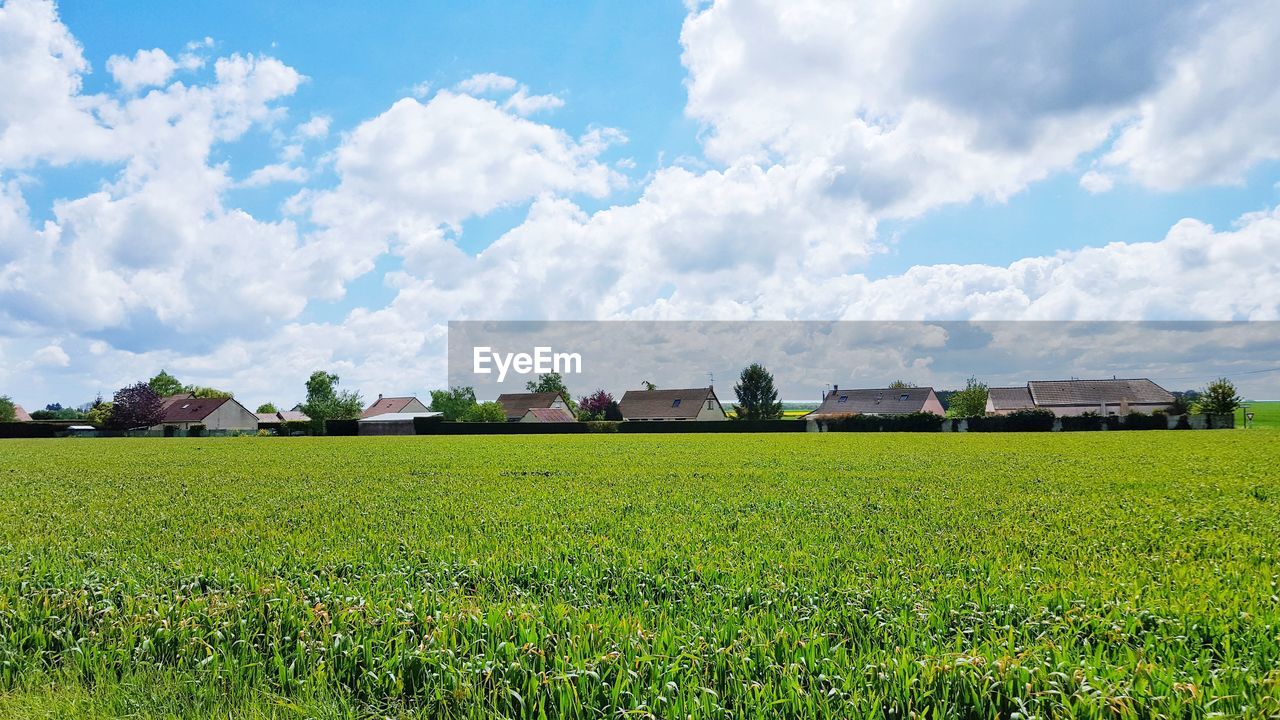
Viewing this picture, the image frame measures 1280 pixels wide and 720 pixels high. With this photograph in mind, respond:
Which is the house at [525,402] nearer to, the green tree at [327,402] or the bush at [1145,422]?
the green tree at [327,402]

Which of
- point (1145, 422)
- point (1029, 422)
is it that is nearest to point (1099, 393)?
point (1145, 422)

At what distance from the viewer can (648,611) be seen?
12.1 feet

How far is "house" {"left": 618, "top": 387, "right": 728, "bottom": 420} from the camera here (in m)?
81.1

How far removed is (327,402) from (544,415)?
36380 mm

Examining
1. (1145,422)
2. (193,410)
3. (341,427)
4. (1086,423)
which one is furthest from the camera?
(193,410)

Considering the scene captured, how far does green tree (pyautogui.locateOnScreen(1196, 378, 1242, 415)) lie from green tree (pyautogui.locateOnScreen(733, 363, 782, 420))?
131ft

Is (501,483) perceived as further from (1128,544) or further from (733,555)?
(1128,544)

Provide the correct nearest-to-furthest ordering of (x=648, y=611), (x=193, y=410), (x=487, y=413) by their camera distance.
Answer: (x=648, y=611) → (x=487, y=413) → (x=193, y=410)

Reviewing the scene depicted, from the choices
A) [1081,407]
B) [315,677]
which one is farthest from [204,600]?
[1081,407]

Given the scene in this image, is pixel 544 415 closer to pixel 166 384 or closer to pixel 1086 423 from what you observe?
pixel 1086 423

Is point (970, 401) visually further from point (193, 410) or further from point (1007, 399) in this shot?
point (193, 410)

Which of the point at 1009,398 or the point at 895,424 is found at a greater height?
the point at 1009,398

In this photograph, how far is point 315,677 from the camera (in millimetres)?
2953

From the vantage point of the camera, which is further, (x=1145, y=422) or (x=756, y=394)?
(x=756, y=394)
